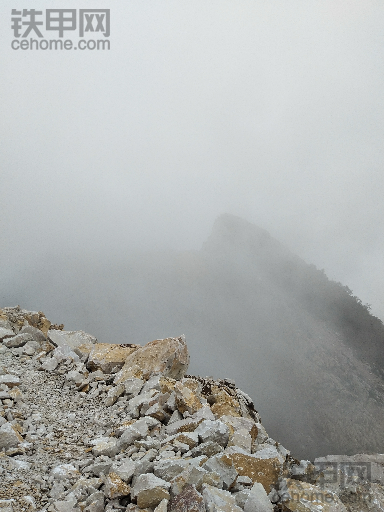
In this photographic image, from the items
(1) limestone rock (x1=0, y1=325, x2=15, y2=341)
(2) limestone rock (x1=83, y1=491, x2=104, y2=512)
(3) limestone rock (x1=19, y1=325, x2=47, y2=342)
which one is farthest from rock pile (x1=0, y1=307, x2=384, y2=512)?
(3) limestone rock (x1=19, y1=325, x2=47, y2=342)

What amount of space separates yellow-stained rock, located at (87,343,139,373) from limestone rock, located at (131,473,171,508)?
24.4 feet

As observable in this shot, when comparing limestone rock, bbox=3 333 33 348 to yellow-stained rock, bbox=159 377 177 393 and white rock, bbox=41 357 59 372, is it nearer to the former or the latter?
white rock, bbox=41 357 59 372

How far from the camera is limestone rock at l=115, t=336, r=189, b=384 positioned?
11312mm

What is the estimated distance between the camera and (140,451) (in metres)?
6.64

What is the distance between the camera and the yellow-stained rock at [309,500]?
16.7ft

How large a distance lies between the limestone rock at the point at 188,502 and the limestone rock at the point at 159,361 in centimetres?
653

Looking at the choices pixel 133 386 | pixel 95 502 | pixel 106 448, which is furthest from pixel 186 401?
pixel 95 502

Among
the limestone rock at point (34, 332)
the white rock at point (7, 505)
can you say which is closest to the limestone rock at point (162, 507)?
the white rock at point (7, 505)

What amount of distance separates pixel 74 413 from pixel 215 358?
2540 inches

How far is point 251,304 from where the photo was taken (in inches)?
3415

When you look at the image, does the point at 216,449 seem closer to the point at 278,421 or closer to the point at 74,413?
the point at 74,413

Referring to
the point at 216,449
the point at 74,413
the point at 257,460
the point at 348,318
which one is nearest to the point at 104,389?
the point at 74,413

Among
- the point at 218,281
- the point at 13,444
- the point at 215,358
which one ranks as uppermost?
the point at 13,444

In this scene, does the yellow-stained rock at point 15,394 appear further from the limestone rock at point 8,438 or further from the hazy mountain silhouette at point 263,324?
the hazy mountain silhouette at point 263,324
